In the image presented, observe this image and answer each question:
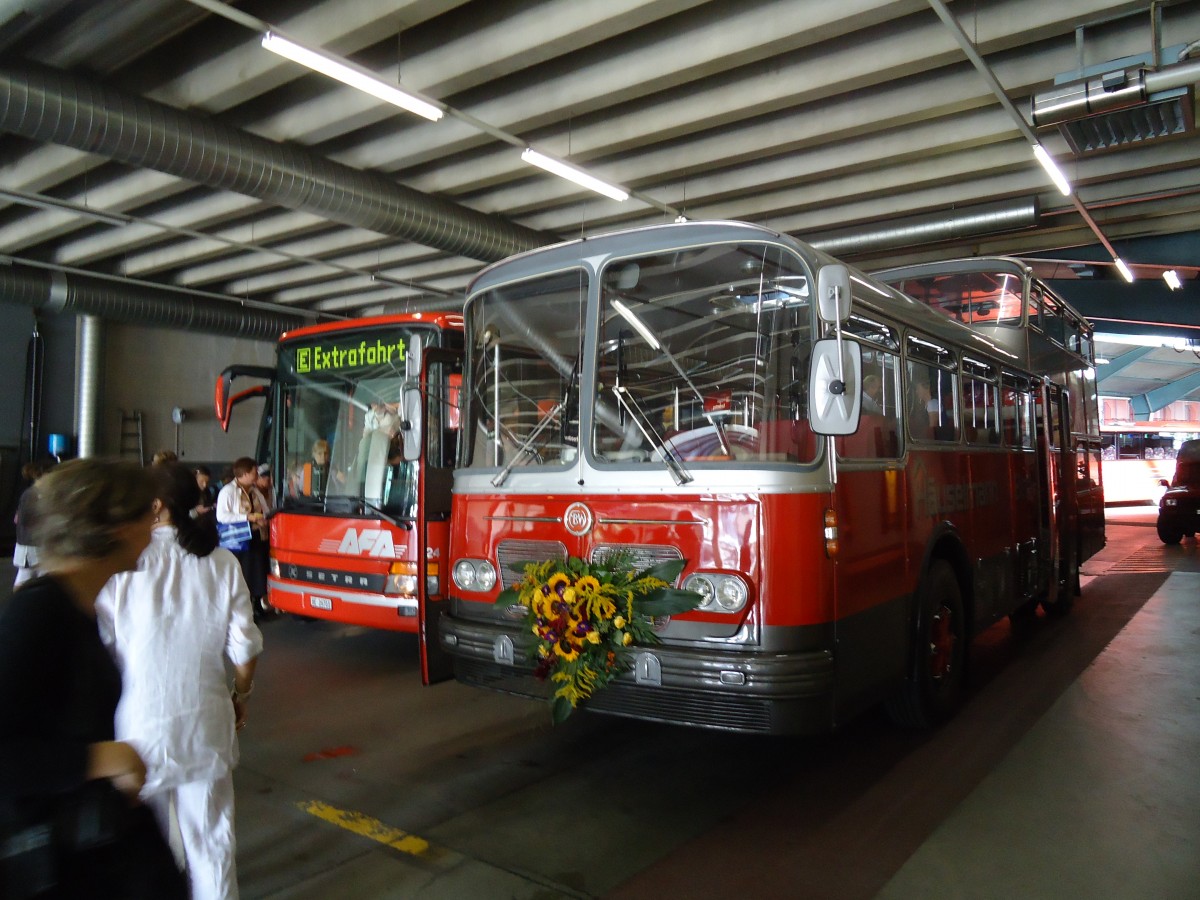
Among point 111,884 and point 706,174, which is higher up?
point 706,174

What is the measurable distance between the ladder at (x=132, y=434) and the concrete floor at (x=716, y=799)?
1156 centimetres

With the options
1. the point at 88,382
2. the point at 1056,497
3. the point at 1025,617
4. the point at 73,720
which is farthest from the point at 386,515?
the point at 88,382

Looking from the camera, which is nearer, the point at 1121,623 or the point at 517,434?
the point at 517,434

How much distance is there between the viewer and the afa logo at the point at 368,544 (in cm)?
676

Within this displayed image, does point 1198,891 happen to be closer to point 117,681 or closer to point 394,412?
point 117,681

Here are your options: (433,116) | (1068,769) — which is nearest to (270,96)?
(433,116)

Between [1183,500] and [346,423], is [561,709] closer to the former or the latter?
[346,423]

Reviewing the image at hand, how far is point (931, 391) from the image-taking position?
555 cm

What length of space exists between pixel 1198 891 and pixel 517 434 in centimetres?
369

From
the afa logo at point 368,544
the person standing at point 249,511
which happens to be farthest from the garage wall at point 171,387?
the afa logo at point 368,544

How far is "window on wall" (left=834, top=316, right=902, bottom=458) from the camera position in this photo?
180 inches

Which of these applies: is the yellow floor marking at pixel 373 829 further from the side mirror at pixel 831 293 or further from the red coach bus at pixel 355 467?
the side mirror at pixel 831 293

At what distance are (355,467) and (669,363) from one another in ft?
12.1

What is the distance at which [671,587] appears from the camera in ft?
13.6
